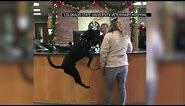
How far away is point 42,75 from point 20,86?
6.47 ft

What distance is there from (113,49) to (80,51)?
15.0 inches

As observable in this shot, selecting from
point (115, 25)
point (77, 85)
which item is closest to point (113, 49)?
point (115, 25)

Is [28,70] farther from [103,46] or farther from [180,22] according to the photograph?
[103,46]

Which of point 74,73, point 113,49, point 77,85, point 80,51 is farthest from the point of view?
point 77,85

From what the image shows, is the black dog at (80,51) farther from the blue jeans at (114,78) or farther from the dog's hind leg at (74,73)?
the blue jeans at (114,78)

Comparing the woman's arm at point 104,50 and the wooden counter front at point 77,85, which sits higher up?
the woman's arm at point 104,50

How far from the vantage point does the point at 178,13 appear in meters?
0.94

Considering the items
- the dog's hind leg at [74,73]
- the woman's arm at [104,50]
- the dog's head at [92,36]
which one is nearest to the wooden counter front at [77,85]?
the dog's hind leg at [74,73]

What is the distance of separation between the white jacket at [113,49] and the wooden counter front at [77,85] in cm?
38

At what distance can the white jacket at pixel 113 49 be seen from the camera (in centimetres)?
256

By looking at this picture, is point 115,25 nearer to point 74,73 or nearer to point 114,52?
point 114,52

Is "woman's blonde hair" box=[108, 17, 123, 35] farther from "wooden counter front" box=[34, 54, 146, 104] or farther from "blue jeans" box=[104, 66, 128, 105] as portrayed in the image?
"wooden counter front" box=[34, 54, 146, 104]

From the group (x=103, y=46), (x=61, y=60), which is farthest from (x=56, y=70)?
(x=103, y=46)

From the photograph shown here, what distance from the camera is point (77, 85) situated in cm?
307
